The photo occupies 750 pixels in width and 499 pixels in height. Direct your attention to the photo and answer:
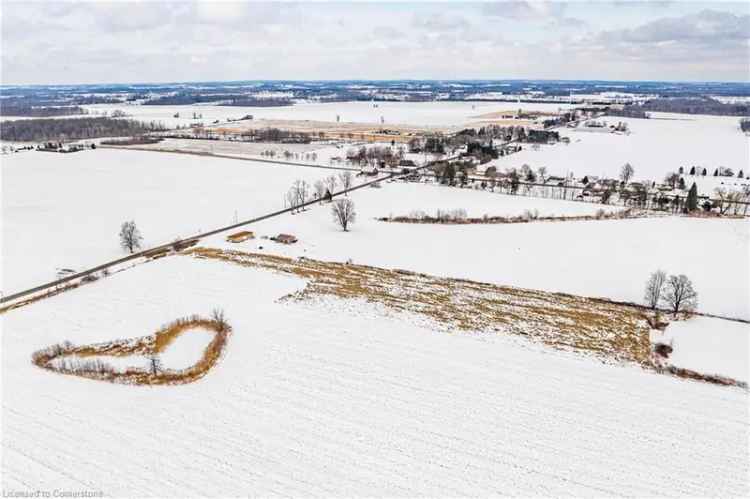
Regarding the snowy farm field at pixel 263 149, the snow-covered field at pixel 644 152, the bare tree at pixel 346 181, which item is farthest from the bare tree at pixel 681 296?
the snowy farm field at pixel 263 149

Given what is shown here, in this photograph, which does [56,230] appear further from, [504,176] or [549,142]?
[549,142]

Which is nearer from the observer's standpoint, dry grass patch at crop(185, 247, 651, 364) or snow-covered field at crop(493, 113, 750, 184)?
dry grass patch at crop(185, 247, 651, 364)

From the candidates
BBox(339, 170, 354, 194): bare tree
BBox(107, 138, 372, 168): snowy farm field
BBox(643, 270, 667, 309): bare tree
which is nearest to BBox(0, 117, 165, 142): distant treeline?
BBox(107, 138, 372, 168): snowy farm field

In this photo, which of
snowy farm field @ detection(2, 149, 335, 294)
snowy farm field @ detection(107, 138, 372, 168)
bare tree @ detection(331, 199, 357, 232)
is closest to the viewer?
snowy farm field @ detection(2, 149, 335, 294)

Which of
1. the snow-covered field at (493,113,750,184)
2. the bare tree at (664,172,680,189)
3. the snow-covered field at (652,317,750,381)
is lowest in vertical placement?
the snow-covered field at (652,317,750,381)

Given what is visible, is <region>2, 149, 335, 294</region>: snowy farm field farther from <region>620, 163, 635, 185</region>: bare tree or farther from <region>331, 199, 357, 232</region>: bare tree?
<region>620, 163, 635, 185</region>: bare tree

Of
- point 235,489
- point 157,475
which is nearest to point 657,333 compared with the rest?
point 235,489

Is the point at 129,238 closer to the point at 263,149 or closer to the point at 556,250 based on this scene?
the point at 556,250
